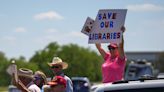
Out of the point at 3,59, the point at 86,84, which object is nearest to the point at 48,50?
the point at 3,59

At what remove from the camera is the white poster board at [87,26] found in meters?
13.4

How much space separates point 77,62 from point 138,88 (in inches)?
4853

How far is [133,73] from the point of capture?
47.5m

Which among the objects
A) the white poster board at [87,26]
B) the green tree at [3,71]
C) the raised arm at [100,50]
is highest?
the white poster board at [87,26]

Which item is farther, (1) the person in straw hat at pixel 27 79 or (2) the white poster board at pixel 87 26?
(2) the white poster board at pixel 87 26

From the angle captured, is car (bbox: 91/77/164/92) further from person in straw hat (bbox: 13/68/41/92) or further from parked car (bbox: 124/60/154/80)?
parked car (bbox: 124/60/154/80)

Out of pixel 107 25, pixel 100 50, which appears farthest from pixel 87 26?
pixel 100 50

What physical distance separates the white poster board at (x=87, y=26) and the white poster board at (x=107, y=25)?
0.09 m

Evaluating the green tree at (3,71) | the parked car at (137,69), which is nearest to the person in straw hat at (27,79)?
the parked car at (137,69)

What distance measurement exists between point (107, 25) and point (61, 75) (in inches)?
82.0

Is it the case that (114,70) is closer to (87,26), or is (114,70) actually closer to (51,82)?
(87,26)

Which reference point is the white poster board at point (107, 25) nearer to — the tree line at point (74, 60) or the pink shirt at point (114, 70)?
the pink shirt at point (114, 70)

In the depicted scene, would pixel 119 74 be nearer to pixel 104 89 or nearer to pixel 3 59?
pixel 104 89

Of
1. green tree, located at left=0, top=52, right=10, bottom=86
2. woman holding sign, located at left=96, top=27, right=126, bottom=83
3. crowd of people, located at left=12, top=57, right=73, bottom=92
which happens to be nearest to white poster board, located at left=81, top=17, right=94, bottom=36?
woman holding sign, located at left=96, top=27, right=126, bottom=83
